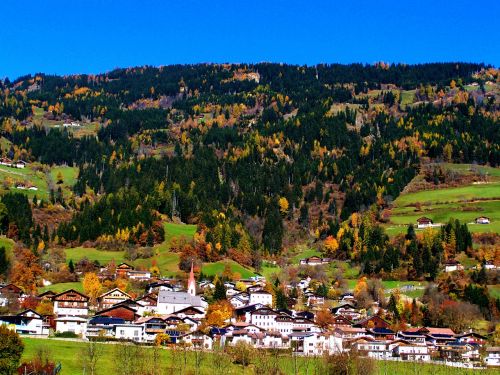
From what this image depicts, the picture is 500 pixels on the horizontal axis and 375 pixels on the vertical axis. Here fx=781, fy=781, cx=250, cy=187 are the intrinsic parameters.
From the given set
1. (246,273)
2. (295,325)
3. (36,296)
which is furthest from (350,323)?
(36,296)

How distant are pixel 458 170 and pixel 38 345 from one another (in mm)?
142518

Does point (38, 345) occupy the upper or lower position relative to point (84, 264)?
lower

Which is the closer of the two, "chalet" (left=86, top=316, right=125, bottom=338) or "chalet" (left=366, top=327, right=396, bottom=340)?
"chalet" (left=86, top=316, right=125, bottom=338)

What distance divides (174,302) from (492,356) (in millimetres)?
43306

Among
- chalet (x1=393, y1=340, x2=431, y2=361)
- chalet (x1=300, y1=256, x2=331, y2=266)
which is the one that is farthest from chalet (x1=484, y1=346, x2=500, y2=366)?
chalet (x1=300, y1=256, x2=331, y2=266)

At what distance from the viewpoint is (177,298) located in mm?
111250

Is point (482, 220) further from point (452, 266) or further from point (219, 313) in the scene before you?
point (219, 313)

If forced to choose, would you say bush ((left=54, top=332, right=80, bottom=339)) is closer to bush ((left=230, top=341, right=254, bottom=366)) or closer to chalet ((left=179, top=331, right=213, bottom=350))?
chalet ((left=179, top=331, right=213, bottom=350))

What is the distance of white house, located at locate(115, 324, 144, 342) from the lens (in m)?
93.2

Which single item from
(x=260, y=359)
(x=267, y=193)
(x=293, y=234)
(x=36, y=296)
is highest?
(x=267, y=193)

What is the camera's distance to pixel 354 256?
14675 cm

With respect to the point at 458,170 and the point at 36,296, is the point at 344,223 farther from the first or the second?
the point at 36,296

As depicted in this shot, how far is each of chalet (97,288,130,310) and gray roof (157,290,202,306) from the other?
→ 5.57 m

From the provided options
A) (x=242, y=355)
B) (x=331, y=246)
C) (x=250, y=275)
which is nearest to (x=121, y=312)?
(x=242, y=355)
